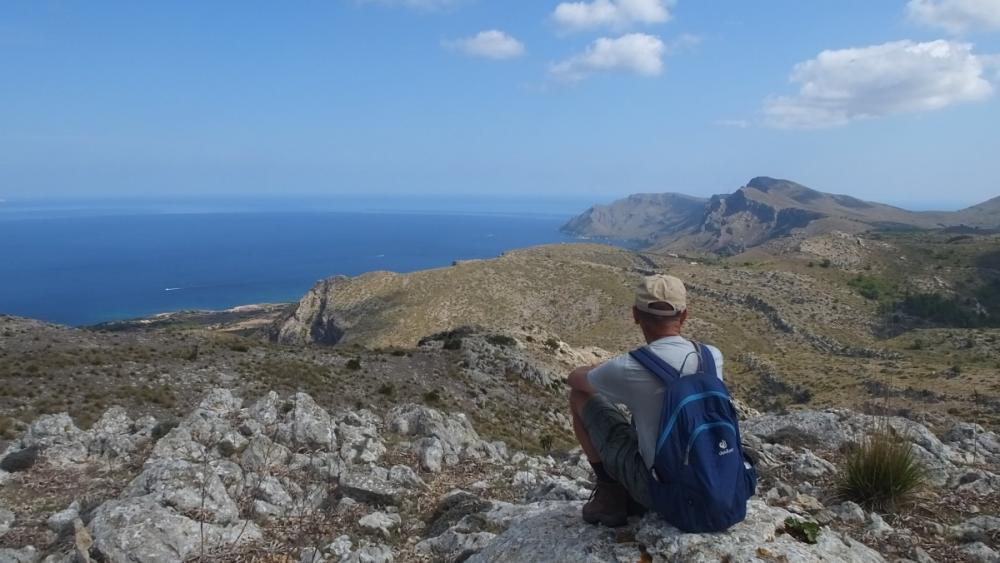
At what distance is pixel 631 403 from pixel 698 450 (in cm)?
62

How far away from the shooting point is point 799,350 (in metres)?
54.5

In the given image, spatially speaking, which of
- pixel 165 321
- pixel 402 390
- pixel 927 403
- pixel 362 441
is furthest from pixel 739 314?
pixel 165 321

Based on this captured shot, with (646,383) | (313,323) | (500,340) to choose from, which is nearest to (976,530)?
(646,383)

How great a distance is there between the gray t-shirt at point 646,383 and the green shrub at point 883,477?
4.23 m

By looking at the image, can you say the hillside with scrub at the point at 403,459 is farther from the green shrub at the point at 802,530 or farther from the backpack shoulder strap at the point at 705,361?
the backpack shoulder strap at the point at 705,361

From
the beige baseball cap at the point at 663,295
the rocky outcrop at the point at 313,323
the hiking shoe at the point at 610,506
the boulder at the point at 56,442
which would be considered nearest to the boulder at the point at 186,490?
the boulder at the point at 56,442

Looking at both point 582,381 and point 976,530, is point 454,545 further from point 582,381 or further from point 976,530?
point 976,530

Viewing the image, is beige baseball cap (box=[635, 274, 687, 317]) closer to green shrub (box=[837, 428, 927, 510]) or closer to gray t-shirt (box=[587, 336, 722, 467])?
gray t-shirt (box=[587, 336, 722, 467])

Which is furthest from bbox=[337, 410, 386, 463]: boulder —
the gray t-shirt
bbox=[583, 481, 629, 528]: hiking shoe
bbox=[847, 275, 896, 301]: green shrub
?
bbox=[847, 275, 896, 301]: green shrub

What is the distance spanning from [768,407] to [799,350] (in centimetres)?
2045

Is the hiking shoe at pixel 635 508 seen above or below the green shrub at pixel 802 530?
above

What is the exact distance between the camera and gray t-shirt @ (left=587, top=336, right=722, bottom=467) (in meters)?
4.42

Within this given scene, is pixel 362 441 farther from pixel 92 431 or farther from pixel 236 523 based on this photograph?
pixel 92 431

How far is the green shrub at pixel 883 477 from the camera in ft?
23.3
